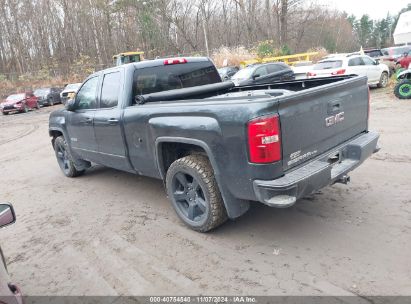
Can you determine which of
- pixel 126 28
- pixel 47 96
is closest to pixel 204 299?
pixel 47 96

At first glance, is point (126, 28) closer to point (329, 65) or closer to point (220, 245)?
point (329, 65)

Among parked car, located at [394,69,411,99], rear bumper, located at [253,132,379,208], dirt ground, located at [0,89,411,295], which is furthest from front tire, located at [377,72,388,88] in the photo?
rear bumper, located at [253,132,379,208]

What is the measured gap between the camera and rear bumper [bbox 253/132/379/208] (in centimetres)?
322

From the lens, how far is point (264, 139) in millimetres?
3195

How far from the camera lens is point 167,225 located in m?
4.50

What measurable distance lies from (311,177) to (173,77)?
271 cm

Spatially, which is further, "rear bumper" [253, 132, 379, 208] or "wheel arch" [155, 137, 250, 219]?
"wheel arch" [155, 137, 250, 219]

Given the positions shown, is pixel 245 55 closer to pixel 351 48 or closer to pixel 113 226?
pixel 113 226

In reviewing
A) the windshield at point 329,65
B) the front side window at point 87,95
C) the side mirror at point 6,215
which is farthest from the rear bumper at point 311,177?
the windshield at point 329,65

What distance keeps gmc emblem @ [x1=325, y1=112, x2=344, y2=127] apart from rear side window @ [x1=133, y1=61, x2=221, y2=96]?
225 centimetres

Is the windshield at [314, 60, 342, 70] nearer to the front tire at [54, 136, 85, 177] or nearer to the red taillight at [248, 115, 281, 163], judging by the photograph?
the front tire at [54, 136, 85, 177]

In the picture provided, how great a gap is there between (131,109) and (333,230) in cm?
273

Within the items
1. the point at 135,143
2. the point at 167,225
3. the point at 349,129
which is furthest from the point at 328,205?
the point at 135,143

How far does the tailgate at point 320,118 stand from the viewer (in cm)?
334
